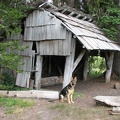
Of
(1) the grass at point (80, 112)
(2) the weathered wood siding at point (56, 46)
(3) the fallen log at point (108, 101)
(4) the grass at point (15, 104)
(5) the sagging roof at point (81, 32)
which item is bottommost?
(4) the grass at point (15, 104)

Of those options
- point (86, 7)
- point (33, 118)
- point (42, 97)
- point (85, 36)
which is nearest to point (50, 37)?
point (85, 36)

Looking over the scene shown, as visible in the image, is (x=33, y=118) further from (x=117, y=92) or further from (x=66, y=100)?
(x=117, y=92)

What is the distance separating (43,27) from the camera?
41.5 feet

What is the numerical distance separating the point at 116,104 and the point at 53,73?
365 inches

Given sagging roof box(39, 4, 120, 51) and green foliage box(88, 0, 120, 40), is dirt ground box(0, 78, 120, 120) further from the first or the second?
green foliage box(88, 0, 120, 40)

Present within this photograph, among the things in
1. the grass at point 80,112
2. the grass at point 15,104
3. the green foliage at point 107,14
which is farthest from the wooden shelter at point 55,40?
the grass at point 80,112

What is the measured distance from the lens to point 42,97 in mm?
10922

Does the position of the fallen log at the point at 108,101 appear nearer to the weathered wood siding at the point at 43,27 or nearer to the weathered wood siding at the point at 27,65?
the weathered wood siding at the point at 43,27

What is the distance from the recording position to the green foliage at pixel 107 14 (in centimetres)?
1476

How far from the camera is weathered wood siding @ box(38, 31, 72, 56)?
11.6 metres

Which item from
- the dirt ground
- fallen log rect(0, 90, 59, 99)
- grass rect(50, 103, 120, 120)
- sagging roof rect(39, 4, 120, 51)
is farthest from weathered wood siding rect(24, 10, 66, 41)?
grass rect(50, 103, 120, 120)

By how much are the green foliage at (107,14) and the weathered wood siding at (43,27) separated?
4.14m

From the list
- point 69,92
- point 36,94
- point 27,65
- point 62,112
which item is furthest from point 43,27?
point 62,112

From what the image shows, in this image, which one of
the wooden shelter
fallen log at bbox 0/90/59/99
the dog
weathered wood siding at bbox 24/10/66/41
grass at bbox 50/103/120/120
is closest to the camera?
grass at bbox 50/103/120/120
